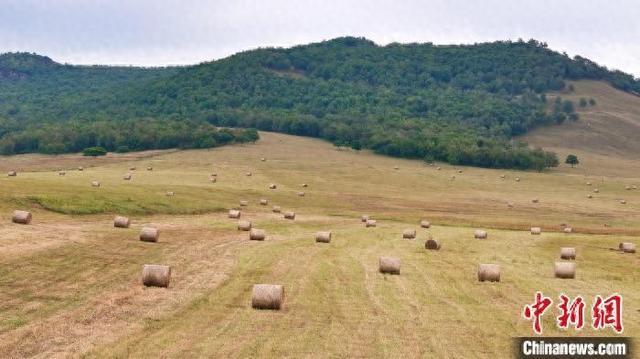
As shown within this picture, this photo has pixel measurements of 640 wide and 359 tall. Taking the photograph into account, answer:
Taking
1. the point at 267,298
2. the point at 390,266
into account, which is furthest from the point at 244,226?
→ the point at 267,298

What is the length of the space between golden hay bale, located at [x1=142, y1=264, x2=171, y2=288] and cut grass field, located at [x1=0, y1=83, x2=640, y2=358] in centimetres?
40

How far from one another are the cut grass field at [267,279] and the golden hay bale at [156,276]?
0.40m

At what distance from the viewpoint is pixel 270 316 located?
20.1m

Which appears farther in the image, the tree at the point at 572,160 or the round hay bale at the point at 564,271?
the tree at the point at 572,160

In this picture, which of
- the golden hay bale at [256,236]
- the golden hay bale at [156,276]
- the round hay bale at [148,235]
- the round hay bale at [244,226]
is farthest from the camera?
the round hay bale at [244,226]

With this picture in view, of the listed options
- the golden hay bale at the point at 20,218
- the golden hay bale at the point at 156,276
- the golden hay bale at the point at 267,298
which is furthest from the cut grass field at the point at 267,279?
the golden hay bale at the point at 20,218

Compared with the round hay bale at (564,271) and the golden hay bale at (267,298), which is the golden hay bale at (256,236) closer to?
the round hay bale at (564,271)

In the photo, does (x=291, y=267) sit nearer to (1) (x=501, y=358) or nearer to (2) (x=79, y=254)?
(2) (x=79, y=254)

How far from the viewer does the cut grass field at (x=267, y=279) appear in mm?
17641

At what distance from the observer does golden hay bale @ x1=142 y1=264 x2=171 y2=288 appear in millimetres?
23047

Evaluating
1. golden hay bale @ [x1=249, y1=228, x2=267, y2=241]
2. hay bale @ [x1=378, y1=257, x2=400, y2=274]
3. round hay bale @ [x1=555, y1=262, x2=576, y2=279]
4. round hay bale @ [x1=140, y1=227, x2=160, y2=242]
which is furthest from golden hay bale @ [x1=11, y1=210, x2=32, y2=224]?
round hay bale @ [x1=555, y1=262, x2=576, y2=279]

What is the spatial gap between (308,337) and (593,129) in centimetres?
17707

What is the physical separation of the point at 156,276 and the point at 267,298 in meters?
4.26

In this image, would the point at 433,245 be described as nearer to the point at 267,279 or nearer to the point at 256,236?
the point at 256,236
